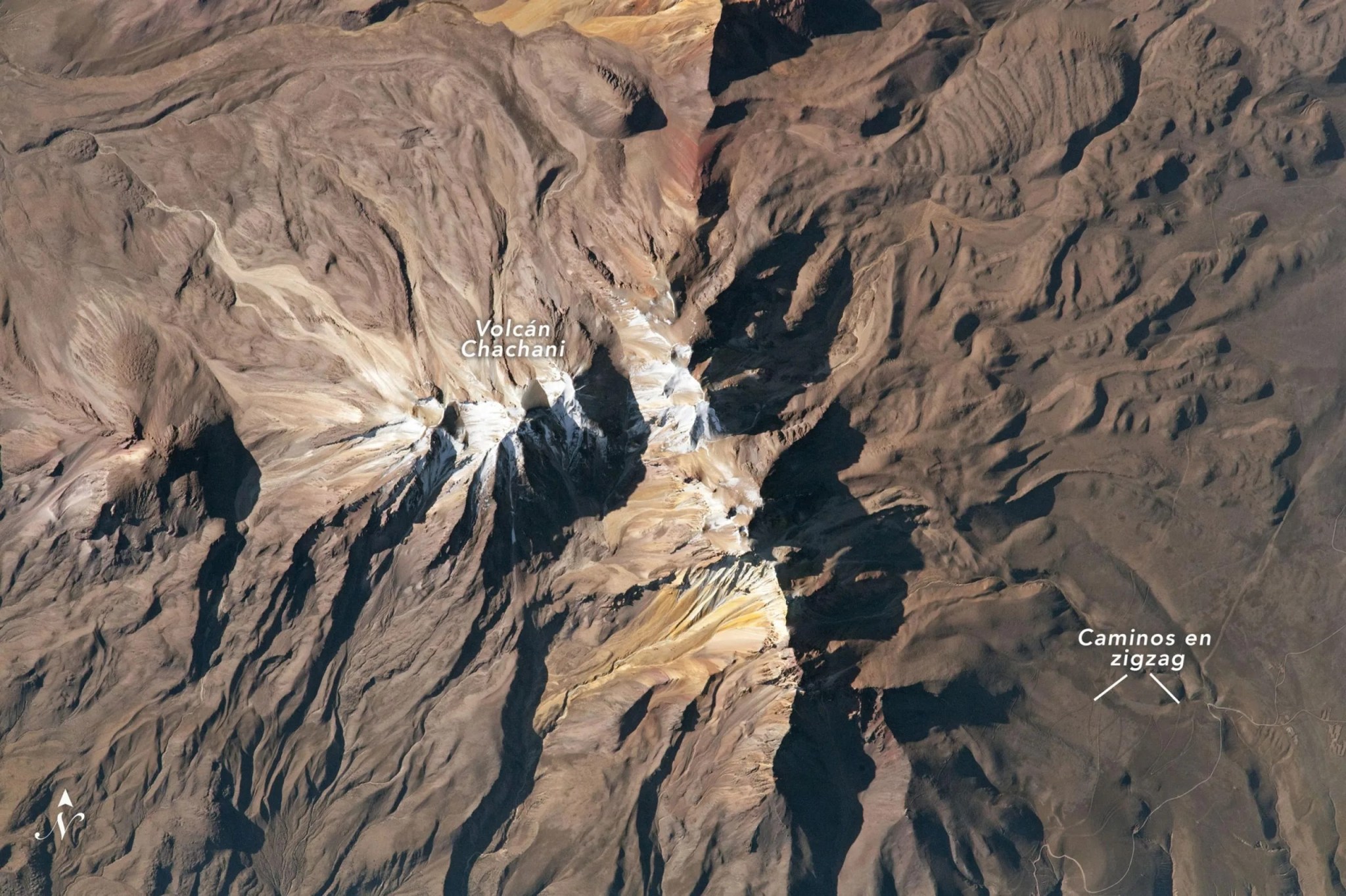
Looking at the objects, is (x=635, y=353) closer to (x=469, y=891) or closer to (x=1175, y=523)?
(x=1175, y=523)

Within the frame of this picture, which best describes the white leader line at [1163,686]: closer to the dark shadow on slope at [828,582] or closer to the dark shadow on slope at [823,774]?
the dark shadow on slope at [828,582]

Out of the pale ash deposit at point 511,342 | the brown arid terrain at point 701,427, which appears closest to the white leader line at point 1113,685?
the brown arid terrain at point 701,427

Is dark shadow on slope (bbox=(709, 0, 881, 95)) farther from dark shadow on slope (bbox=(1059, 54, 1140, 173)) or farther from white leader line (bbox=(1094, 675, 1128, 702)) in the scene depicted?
white leader line (bbox=(1094, 675, 1128, 702))

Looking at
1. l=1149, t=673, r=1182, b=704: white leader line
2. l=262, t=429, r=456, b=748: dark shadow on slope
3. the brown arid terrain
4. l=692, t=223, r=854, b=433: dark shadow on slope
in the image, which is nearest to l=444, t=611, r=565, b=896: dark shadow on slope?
the brown arid terrain

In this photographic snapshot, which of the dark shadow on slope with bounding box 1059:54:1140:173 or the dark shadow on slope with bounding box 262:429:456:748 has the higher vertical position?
the dark shadow on slope with bounding box 1059:54:1140:173

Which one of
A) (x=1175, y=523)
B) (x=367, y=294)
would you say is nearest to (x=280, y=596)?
(x=367, y=294)

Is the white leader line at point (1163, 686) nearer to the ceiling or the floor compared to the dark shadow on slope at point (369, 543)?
nearer to the floor

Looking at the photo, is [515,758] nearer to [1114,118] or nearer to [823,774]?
[823,774]
